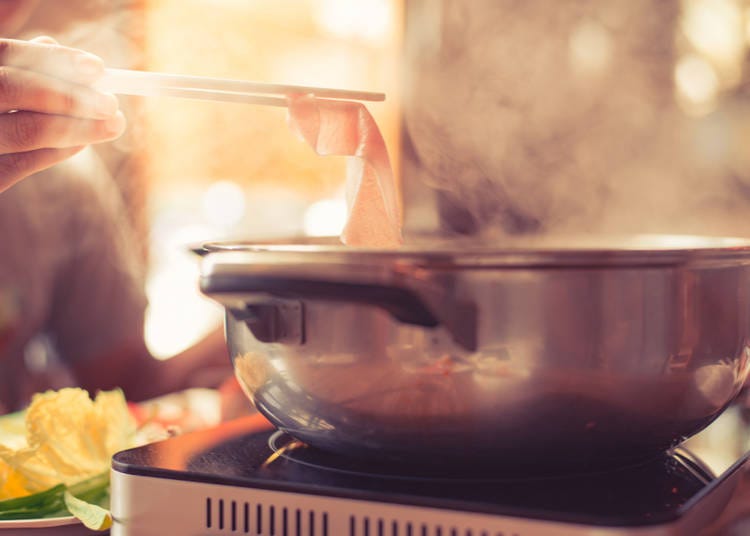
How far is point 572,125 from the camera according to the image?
2539 mm

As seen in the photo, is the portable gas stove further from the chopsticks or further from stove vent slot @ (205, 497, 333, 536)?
the chopsticks

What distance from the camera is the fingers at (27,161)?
3.17ft

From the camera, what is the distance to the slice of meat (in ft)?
2.66

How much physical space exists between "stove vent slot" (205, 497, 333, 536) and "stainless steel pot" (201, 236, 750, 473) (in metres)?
0.06

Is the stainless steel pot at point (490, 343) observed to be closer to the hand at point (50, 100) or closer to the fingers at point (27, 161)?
the hand at point (50, 100)

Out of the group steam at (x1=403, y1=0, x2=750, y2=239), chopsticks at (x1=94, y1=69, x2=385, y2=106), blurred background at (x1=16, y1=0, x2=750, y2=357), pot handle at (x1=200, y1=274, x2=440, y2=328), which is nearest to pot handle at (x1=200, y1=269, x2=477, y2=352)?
pot handle at (x1=200, y1=274, x2=440, y2=328)

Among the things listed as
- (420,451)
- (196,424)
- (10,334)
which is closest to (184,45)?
(10,334)

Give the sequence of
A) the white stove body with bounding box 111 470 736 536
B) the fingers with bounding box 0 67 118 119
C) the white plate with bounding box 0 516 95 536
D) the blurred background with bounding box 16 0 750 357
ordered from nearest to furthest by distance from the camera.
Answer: the white stove body with bounding box 111 470 736 536 < the white plate with bounding box 0 516 95 536 < the fingers with bounding box 0 67 118 119 < the blurred background with bounding box 16 0 750 357

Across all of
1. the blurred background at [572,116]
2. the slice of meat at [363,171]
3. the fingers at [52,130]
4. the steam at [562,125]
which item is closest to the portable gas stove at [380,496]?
the slice of meat at [363,171]

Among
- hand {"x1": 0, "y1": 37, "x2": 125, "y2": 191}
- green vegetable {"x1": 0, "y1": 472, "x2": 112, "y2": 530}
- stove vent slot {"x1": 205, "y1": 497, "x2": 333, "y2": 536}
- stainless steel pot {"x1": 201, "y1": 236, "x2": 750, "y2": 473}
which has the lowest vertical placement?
green vegetable {"x1": 0, "y1": 472, "x2": 112, "y2": 530}

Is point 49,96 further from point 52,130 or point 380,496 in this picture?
point 380,496

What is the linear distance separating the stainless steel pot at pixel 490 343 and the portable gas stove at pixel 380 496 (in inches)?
0.9

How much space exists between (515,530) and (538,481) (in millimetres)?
84

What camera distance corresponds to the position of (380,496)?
541 millimetres
